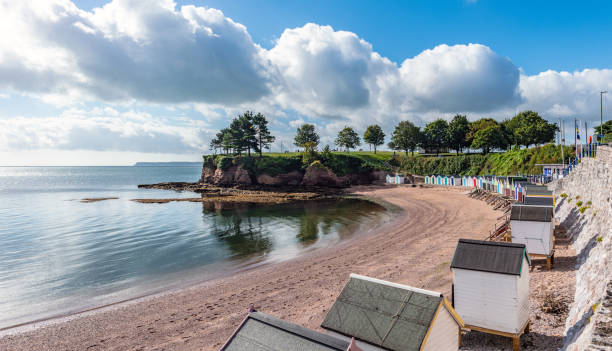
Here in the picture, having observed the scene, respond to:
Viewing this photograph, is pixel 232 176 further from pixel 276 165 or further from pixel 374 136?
pixel 374 136

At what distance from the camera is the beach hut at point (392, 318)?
8.05m

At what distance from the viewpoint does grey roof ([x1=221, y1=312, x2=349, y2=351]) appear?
599 cm

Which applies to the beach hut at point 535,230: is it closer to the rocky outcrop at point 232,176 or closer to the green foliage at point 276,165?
the green foliage at point 276,165

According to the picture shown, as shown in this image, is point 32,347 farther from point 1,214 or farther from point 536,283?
point 1,214

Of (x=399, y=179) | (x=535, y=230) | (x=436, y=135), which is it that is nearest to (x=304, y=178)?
(x=399, y=179)

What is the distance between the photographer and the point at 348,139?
114375 millimetres

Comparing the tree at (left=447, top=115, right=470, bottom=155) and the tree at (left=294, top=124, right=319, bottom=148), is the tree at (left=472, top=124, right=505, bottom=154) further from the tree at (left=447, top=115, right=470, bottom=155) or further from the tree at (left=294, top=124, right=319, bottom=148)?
the tree at (left=294, top=124, right=319, bottom=148)

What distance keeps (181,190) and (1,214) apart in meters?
38.3

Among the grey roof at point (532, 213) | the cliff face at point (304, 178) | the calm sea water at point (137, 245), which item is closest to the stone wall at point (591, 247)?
the grey roof at point (532, 213)

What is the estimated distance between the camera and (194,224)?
141 ft

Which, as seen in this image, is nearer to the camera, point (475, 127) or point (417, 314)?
point (417, 314)

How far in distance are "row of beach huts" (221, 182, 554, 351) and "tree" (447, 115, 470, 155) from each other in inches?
3586

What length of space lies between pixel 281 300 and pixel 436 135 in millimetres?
92965

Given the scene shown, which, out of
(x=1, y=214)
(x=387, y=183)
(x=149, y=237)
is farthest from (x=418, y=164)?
(x=1, y=214)
